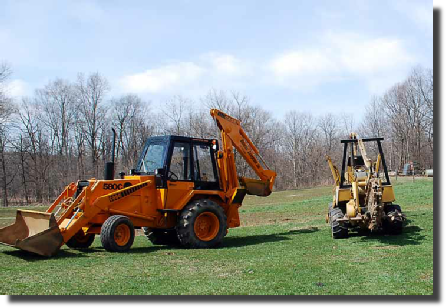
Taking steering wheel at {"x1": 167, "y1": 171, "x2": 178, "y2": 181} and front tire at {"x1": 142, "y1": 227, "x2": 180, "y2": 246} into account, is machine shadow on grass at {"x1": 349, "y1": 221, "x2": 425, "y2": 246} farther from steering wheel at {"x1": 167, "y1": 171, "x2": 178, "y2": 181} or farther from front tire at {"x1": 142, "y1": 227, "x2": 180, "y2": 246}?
steering wheel at {"x1": 167, "y1": 171, "x2": 178, "y2": 181}

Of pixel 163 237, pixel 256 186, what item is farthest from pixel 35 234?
pixel 256 186

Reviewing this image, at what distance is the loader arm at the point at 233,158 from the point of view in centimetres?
1452

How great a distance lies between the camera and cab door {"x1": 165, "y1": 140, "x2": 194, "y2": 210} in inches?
529

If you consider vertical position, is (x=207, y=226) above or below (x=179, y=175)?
below

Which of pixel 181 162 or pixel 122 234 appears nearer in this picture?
pixel 122 234

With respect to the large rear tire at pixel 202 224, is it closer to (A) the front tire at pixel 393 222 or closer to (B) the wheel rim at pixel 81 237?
(B) the wheel rim at pixel 81 237

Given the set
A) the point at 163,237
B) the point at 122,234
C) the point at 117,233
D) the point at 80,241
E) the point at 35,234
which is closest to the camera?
the point at 35,234

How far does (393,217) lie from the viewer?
12.3 m

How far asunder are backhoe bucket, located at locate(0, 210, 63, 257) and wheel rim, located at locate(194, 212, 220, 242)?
3.91 metres

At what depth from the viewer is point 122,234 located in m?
12.4

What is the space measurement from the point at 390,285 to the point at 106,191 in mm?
7947

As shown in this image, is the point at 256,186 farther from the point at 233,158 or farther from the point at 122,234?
the point at 122,234

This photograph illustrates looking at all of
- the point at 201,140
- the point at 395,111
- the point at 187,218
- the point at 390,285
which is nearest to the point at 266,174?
the point at 201,140

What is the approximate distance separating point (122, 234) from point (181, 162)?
2755 mm
